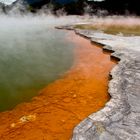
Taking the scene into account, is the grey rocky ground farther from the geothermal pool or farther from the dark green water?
the dark green water

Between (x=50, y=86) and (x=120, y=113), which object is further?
(x=50, y=86)

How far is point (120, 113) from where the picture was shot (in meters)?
4.19

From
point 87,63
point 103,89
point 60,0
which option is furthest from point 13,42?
point 60,0

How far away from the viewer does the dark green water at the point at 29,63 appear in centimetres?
554

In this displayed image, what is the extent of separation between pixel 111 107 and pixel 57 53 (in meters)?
4.27

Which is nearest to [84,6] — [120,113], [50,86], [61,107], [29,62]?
[29,62]

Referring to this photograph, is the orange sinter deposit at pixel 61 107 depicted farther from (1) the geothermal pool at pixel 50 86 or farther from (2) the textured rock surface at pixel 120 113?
(2) the textured rock surface at pixel 120 113

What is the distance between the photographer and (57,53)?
8.37 m

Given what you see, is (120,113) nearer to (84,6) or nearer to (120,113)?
(120,113)

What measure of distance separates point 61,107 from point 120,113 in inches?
41.7

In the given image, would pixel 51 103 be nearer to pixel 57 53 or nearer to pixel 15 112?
pixel 15 112

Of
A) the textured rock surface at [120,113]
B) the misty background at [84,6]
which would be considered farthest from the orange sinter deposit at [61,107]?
the misty background at [84,6]

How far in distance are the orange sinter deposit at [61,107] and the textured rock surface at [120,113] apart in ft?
0.85

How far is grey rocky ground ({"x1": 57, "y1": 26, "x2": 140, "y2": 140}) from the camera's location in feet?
12.1
